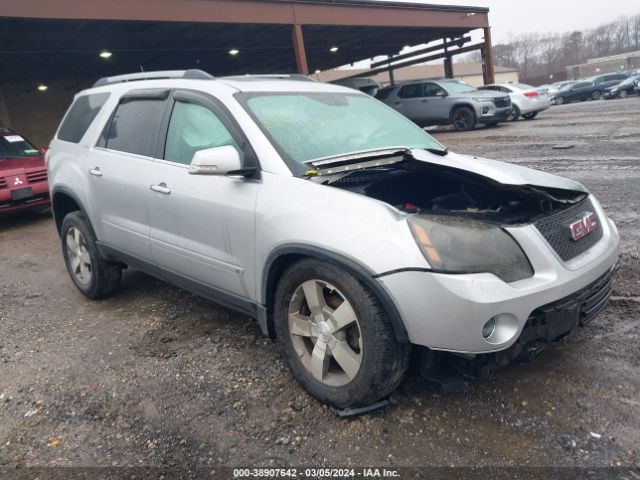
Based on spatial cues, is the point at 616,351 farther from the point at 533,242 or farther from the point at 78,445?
the point at 78,445

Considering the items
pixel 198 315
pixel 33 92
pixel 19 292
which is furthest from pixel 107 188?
pixel 33 92

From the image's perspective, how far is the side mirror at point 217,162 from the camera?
113 inches

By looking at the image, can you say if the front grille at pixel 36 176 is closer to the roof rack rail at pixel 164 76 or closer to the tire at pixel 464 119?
the roof rack rail at pixel 164 76

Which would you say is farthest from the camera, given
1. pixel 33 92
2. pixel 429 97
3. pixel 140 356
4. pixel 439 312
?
pixel 33 92

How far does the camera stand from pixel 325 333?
8.84ft

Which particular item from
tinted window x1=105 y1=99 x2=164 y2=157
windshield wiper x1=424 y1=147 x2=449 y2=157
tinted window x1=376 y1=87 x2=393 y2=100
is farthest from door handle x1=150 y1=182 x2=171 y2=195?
tinted window x1=376 y1=87 x2=393 y2=100

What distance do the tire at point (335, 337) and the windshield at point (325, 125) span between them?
25.8 inches

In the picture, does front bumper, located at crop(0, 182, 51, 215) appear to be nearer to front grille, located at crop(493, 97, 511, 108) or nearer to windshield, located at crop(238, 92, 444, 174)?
windshield, located at crop(238, 92, 444, 174)

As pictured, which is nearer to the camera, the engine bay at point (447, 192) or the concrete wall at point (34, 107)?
the engine bay at point (447, 192)

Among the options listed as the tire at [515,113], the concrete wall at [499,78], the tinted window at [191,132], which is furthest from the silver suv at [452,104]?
the concrete wall at [499,78]

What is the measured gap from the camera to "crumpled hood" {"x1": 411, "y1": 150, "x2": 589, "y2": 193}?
9.83 ft

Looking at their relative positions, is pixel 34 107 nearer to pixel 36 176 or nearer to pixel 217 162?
pixel 36 176

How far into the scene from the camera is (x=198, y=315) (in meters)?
4.23

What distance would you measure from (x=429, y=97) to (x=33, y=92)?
15610mm
